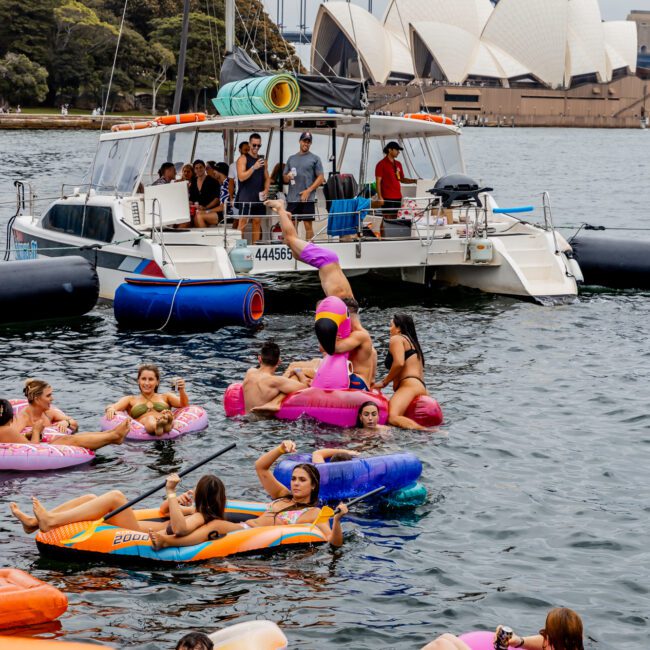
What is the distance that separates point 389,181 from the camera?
21234 millimetres

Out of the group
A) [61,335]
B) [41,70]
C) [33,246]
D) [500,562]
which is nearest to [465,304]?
[61,335]

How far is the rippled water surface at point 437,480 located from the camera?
881cm

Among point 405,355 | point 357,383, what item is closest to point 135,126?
point 357,383

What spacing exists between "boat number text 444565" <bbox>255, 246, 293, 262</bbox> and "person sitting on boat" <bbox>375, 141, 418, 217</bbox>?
2896 millimetres

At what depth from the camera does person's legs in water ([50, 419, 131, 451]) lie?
12.1 m

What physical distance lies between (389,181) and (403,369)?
8.59 meters

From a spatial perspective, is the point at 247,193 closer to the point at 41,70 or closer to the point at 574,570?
the point at 574,570

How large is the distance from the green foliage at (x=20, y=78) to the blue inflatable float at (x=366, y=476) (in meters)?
89.9

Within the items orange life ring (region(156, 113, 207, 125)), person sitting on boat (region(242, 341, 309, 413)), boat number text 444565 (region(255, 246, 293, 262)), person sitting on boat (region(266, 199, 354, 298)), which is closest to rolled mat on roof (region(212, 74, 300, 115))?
orange life ring (region(156, 113, 207, 125))

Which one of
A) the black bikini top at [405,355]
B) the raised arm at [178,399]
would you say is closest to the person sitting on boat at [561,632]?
the black bikini top at [405,355]

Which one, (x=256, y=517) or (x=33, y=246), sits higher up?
(x=33, y=246)

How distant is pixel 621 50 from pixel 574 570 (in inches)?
5561

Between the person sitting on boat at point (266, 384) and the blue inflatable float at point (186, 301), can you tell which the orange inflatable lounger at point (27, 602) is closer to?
the person sitting on boat at point (266, 384)

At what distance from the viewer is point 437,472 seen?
1194 cm
